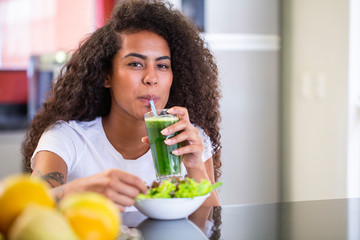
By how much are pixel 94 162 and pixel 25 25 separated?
4401mm

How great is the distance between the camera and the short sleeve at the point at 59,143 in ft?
5.80

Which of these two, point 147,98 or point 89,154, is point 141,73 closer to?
point 147,98

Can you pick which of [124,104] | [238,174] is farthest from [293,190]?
[124,104]

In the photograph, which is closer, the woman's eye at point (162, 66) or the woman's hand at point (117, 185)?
the woman's hand at point (117, 185)

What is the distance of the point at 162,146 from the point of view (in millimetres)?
1645

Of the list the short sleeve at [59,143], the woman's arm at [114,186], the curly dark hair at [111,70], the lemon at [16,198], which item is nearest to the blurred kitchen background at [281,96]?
the curly dark hair at [111,70]

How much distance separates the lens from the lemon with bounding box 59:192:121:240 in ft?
2.22

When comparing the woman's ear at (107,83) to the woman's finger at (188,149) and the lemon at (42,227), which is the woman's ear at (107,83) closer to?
the woman's finger at (188,149)

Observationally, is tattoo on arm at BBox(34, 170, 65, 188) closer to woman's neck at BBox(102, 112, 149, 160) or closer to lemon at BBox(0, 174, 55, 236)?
woman's neck at BBox(102, 112, 149, 160)

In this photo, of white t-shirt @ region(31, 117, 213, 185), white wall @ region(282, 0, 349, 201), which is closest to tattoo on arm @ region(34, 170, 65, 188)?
white t-shirt @ region(31, 117, 213, 185)

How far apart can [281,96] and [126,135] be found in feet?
7.12

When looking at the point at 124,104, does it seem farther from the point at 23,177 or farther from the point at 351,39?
the point at 351,39

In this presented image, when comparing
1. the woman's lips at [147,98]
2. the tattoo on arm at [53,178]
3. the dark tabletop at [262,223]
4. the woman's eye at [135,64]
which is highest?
the woman's eye at [135,64]

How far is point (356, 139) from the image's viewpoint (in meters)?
3.20
